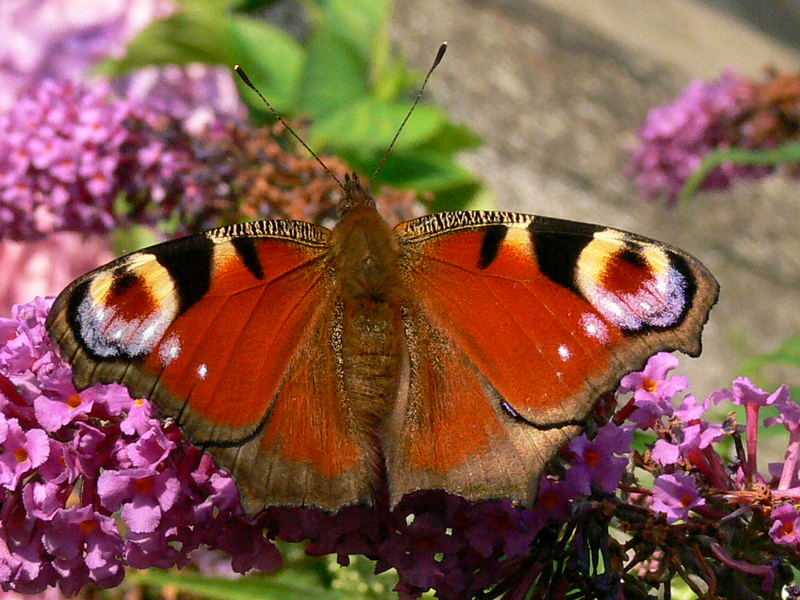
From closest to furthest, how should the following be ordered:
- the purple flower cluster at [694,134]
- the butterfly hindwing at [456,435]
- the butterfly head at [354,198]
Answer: the butterfly hindwing at [456,435]
the butterfly head at [354,198]
the purple flower cluster at [694,134]

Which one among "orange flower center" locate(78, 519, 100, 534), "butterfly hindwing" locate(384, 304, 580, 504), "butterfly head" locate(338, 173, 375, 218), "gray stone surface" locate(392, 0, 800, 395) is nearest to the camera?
"butterfly hindwing" locate(384, 304, 580, 504)

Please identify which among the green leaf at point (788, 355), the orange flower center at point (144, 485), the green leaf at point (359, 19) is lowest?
the orange flower center at point (144, 485)

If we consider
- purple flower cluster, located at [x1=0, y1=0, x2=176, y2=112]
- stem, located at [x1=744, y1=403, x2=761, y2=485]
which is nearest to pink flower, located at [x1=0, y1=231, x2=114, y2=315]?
purple flower cluster, located at [x1=0, y1=0, x2=176, y2=112]

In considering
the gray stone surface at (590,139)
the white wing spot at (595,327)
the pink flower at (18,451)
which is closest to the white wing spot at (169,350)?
the pink flower at (18,451)

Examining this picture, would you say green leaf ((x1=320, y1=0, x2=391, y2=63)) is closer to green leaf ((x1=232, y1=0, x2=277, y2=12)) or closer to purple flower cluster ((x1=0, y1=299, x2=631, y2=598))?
green leaf ((x1=232, y1=0, x2=277, y2=12))

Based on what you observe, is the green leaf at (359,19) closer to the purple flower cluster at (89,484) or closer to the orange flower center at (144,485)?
the purple flower cluster at (89,484)

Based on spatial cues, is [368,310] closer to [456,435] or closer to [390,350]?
[390,350]

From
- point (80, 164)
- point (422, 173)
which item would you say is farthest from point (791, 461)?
point (80, 164)

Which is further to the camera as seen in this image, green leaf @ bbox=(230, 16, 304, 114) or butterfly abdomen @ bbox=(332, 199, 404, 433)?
green leaf @ bbox=(230, 16, 304, 114)
